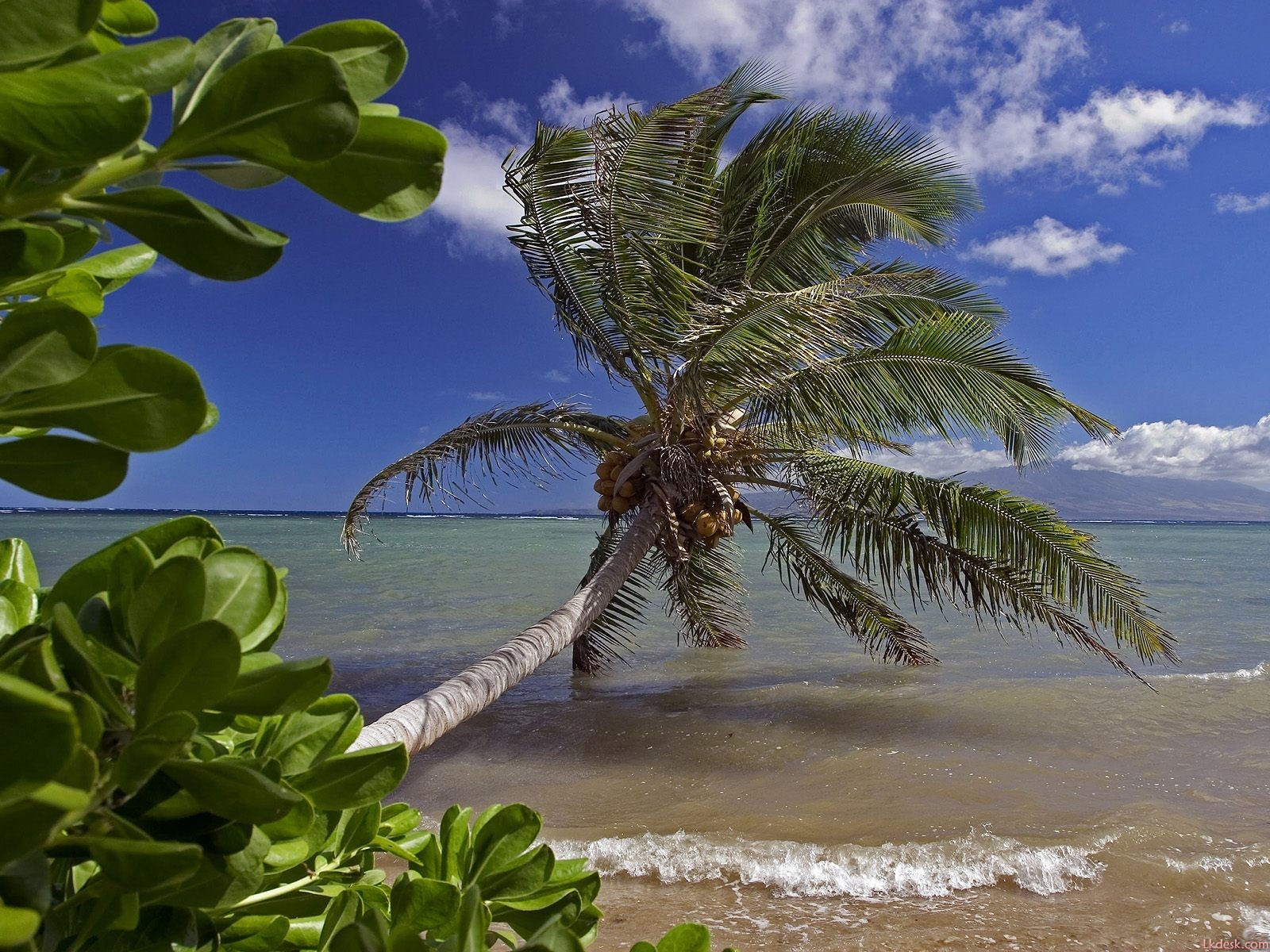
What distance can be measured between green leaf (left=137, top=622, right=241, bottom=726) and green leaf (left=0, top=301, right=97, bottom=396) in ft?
0.44

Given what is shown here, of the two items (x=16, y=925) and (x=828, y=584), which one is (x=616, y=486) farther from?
(x=16, y=925)

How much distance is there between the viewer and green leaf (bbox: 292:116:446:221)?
1.37 feet

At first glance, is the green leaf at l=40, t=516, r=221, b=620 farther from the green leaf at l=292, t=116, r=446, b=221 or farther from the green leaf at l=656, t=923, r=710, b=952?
the green leaf at l=656, t=923, r=710, b=952

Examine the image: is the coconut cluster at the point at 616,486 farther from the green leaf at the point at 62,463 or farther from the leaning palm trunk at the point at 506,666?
the green leaf at the point at 62,463

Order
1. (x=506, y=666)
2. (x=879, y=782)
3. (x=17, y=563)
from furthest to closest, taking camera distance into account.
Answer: (x=879, y=782)
(x=506, y=666)
(x=17, y=563)

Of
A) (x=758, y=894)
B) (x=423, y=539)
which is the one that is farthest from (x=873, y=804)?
(x=423, y=539)

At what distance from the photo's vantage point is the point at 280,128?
0.38 metres

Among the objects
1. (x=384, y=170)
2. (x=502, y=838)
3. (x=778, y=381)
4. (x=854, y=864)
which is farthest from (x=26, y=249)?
(x=778, y=381)

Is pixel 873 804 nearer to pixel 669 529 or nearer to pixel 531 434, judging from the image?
pixel 669 529

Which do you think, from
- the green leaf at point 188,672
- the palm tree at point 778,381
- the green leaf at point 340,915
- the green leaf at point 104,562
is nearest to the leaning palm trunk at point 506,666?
the palm tree at point 778,381

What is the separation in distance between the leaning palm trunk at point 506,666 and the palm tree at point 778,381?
0.07ft

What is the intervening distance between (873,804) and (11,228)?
5.24 metres

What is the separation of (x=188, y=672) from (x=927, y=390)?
19.1ft

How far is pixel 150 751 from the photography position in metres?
0.36
